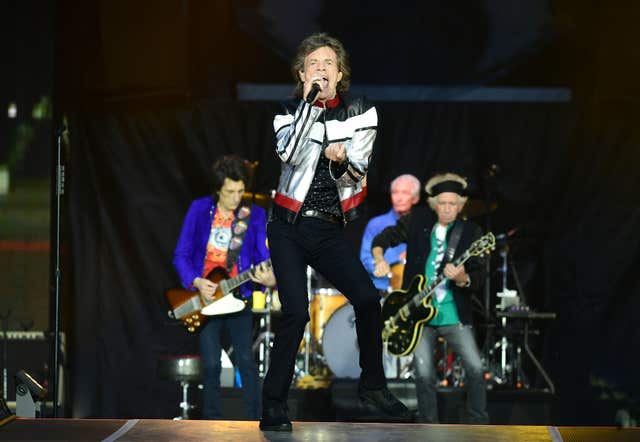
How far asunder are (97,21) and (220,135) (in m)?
1.48

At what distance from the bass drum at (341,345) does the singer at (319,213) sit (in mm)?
4268

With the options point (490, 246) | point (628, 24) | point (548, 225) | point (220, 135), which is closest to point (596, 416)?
point (548, 225)

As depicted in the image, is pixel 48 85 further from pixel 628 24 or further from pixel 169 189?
pixel 628 24

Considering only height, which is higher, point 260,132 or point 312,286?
point 260,132

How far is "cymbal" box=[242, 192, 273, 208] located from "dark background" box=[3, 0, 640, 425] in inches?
16.0

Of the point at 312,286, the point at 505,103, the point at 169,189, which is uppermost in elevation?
the point at 505,103

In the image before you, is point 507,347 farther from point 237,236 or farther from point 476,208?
point 237,236

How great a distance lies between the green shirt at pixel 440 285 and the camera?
7.71 m

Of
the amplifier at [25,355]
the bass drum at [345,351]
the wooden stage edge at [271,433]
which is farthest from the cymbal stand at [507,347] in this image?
the wooden stage edge at [271,433]

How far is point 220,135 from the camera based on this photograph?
9852 millimetres

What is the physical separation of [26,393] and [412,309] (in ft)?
9.37

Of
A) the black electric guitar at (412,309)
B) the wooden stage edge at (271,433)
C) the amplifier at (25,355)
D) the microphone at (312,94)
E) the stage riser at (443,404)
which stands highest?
the microphone at (312,94)

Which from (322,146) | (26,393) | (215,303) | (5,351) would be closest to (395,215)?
(215,303)

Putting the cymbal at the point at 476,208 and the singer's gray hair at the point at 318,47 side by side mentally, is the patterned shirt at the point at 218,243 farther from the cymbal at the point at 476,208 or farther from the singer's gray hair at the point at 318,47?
the singer's gray hair at the point at 318,47
